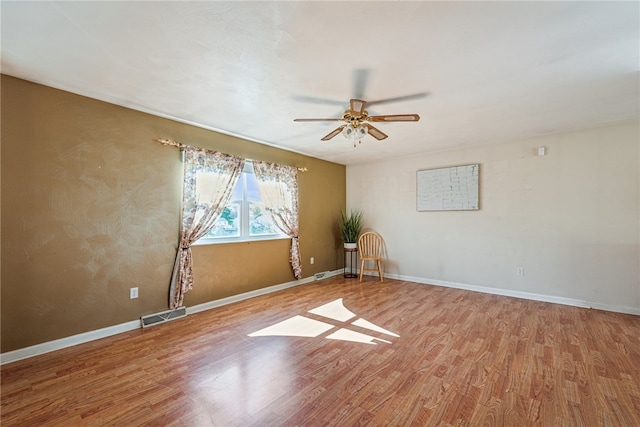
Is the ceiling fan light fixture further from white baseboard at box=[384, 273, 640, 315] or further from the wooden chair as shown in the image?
white baseboard at box=[384, 273, 640, 315]

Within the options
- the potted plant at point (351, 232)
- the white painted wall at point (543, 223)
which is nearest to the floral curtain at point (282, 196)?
the potted plant at point (351, 232)

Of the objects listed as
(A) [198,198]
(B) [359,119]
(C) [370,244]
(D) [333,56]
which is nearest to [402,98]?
(B) [359,119]

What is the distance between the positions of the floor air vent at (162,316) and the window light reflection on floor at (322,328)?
109cm

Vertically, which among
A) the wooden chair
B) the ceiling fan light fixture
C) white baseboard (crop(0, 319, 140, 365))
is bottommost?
white baseboard (crop(0, 319, 140, 365))

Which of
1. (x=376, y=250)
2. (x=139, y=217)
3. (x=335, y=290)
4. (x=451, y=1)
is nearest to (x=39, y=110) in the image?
(x=139, y=217)

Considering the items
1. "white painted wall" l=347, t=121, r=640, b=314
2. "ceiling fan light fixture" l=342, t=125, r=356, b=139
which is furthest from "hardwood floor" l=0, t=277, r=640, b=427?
"ceiling fan light fixture" l=342, t=125, r=356, b=139

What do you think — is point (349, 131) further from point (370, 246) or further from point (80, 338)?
point (80, 338)

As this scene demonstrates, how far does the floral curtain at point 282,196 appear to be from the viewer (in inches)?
173

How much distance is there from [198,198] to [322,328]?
2195 millimetres

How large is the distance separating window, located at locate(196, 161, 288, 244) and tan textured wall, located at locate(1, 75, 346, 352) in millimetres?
282

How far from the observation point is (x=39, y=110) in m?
2.49

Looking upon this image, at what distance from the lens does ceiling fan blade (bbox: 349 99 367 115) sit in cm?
248

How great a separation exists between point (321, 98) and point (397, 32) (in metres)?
1.09

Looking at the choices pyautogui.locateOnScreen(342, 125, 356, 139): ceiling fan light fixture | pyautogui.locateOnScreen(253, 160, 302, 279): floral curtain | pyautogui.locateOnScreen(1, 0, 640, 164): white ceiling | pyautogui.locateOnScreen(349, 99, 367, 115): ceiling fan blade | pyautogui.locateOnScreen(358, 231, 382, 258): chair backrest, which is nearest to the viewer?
pyautogui.locateOnScreen(1, 0, 640, 164): white ceiling
